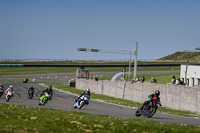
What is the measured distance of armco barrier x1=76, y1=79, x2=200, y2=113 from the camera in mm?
27044

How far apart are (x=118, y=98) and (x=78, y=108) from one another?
15232 mm

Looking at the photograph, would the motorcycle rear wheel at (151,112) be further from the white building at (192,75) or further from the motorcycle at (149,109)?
the white building at (192,75)

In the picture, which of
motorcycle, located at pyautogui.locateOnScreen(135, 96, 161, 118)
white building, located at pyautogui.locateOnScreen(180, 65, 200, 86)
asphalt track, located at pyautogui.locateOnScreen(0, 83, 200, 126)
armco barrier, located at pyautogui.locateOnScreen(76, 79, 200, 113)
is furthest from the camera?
white building, located at pyautogui.locateOnScreen(180, 65, 200, 86)

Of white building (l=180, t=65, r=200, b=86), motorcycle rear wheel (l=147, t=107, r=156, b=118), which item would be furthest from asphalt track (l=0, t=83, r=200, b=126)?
white building (l=180, t=65, r=200, b=86)

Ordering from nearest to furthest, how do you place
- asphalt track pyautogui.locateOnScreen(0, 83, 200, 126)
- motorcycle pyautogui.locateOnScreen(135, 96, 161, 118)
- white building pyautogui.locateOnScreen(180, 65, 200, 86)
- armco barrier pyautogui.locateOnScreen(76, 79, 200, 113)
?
1. motorcycle pyautogui.locateOnScreen(135, 96, 161, 118)
2. asphalt track pyautogui.locateOnScreen(0, 83, 200, 126)
3. armco barrier pyautogui.locateOnScreen(76, 79, 200, 113)
4. white building pyautogui.locateOnScreen(180, 65, 200, 86)

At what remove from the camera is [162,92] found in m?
31.1

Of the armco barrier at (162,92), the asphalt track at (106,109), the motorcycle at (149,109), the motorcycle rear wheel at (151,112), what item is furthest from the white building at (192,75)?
the motorcycle rear wheel at (151,112)

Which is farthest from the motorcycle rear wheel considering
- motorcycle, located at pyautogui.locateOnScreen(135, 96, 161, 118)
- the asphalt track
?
the asphalt track

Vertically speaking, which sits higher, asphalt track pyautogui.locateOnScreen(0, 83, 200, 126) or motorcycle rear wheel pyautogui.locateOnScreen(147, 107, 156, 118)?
motorcycle rear wheel pyautogui.locateOnScreen(147, 107, 156, 118)

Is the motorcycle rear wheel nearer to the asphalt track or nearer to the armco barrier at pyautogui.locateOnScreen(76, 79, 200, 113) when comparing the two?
the asphalt track

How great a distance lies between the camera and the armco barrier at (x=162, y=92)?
88.7 ft

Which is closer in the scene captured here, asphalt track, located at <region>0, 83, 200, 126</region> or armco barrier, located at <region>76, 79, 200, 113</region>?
asphalt track, located at <region>0, 83, 200, 126</region>

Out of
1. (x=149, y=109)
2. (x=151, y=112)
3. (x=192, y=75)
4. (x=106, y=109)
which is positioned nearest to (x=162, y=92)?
(x=106, y=109)

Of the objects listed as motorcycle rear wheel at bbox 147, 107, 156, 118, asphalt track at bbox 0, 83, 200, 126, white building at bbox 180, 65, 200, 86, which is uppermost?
white building at bbox 180, 65, 200, 86
